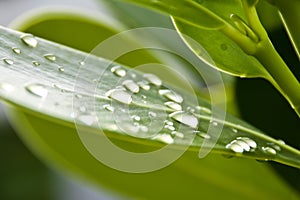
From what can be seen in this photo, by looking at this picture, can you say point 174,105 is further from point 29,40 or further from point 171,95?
point 29,40

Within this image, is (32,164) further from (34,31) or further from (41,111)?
(41,111)

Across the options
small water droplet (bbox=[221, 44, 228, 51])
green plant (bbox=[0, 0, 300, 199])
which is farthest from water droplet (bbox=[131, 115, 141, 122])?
small water droplet (bbox=[221, 44, 228, 51])

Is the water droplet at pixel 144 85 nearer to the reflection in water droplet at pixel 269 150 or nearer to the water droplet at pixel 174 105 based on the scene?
the water droplet at pixel 174 105

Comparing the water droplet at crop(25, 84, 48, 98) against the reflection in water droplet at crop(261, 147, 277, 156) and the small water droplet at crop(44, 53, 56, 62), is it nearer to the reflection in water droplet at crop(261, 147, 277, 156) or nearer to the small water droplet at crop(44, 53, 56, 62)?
the small water droplet at crop(44, 53, 56, 62)

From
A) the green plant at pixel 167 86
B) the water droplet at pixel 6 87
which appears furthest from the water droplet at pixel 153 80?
the water droplet at pixel 6 87

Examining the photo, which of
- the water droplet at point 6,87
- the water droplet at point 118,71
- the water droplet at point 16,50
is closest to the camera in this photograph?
the water droplet at point 6,87

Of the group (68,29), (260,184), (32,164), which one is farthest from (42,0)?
(260,184)
